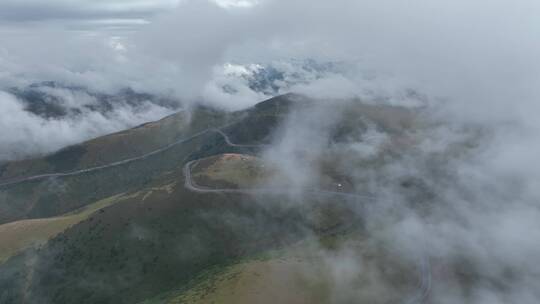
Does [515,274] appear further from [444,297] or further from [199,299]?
[199,299]

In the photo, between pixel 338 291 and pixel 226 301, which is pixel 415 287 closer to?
pixel 338 291

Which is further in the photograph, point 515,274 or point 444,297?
point 515,274

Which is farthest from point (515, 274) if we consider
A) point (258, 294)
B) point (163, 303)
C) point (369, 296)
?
point (163, 303)

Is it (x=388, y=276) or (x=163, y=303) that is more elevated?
(x=388, y=276)

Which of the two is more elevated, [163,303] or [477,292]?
[477,292]

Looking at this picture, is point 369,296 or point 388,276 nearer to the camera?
point 369,296

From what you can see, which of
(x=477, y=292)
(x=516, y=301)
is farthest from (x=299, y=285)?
(x=516, y=301)

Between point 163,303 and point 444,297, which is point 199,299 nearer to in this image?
point 163,303
